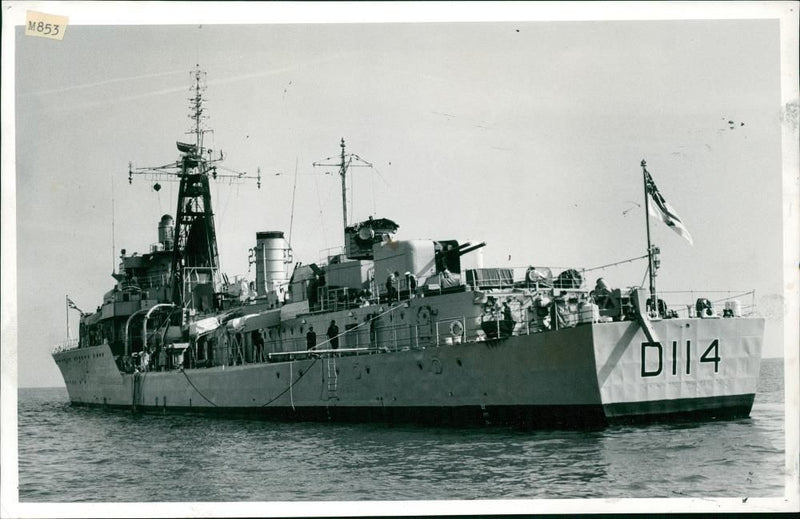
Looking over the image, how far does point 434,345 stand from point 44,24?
1199 cm

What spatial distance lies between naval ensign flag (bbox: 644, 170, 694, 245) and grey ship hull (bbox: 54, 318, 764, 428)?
2006mm

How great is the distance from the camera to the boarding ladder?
26.1 m

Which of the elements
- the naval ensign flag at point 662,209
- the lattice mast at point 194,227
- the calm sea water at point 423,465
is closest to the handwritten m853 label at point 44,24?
the calm sea water at point 423,465

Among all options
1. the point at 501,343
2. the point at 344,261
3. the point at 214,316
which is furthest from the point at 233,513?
the point at 214,316

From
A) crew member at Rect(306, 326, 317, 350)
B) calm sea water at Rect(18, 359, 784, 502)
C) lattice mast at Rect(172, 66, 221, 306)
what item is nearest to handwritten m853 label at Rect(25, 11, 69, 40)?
calm sea water at Rect(18, 359, 784, 502)

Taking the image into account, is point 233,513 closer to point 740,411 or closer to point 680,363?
point 680,363

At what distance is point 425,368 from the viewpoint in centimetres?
2344

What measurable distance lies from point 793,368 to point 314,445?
34.8 feet

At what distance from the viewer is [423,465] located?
17.9m

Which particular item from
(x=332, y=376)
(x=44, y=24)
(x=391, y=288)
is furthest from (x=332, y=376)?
(x=44, y=24)

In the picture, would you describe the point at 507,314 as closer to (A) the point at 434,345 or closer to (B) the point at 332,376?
(A) the point at 434,345

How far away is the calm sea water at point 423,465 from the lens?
51.9 feet

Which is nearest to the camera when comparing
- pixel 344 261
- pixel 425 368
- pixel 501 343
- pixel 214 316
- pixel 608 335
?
pixel 608 335

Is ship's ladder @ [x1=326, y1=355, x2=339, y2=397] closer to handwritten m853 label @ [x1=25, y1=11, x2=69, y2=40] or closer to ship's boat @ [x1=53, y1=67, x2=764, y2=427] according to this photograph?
ship's boat @ [x1=53, y1=67, x2=764, y2=427]
